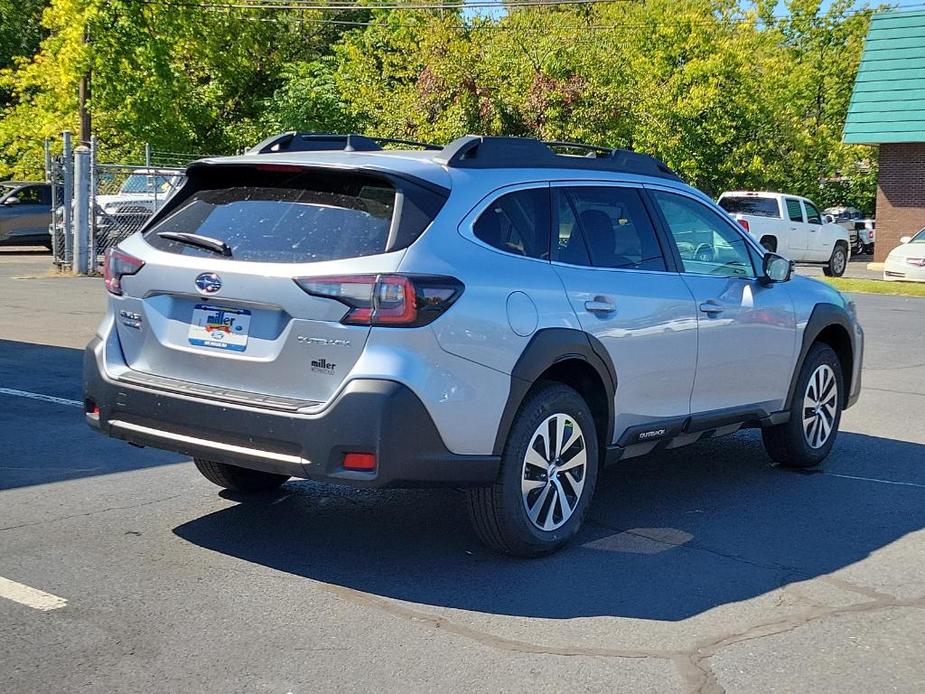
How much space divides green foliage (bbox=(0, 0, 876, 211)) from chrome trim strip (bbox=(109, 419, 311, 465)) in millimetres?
25558

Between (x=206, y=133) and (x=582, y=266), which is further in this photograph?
(x=206, y=133)

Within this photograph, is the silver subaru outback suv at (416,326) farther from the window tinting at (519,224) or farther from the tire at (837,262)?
the tire at (837,262)

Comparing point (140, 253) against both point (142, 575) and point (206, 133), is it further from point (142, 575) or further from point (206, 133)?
point (206, 133)

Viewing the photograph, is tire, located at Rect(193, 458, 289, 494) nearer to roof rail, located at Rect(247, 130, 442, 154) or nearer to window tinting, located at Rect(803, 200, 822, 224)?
roof rail, located at Rect(247, 130, 442, 154)

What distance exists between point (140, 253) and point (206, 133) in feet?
119

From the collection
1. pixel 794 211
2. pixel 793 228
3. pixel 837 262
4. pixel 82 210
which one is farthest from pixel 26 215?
pixel 837 262

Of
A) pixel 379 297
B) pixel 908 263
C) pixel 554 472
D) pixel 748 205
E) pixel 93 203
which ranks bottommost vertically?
pixel 908 263

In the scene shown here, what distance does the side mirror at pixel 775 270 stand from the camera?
279 inches

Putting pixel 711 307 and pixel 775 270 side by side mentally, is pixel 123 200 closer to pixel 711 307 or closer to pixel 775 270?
pixel 775 270

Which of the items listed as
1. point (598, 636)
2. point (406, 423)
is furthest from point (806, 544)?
point (406, 423)

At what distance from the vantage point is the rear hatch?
4977 millimetres

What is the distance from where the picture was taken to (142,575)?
5.18 m

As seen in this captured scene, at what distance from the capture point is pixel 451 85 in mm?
32062

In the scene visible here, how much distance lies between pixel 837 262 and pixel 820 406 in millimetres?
24910
